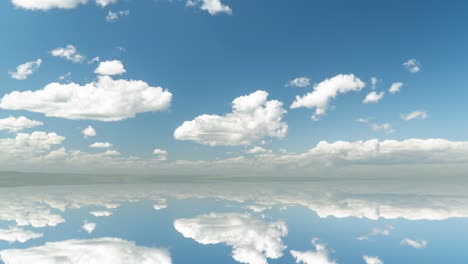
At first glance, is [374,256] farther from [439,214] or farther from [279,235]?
[439,214]

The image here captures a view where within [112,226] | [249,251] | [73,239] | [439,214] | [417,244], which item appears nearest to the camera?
[249,251]

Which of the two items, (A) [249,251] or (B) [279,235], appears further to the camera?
(B) [279,235]

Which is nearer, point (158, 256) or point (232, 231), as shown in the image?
point (158, 256)

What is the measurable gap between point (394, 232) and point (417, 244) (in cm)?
807

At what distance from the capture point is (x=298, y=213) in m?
73.0

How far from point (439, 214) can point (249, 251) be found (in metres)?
48.0

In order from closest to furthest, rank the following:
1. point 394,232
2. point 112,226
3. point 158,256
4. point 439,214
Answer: point 158,256 → point 394,232 → point 112,226 → point 439,214

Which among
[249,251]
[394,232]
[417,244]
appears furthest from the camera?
[394,232]

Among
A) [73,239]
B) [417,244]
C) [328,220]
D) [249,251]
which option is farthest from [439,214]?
[73,239]

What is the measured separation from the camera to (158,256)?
122 ft

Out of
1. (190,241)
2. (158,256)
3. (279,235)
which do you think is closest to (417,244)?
(279,235)

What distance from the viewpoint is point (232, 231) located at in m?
51.6

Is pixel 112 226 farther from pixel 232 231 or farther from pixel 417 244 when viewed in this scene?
pixel 417 244

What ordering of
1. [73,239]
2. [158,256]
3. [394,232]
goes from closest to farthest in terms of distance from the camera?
[158,256] → [73,239] → [394,232]
